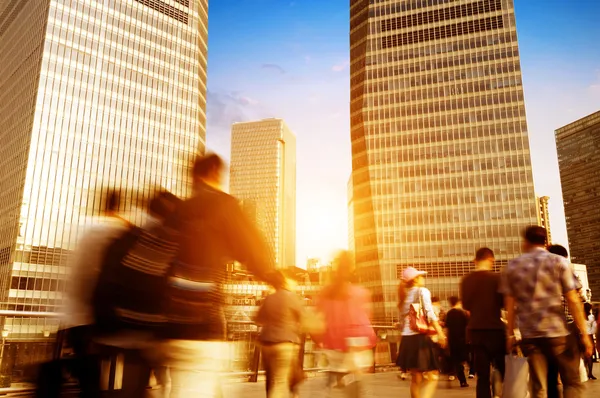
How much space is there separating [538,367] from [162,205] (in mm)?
3968

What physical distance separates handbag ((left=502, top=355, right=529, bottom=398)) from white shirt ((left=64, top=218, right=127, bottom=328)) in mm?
4460

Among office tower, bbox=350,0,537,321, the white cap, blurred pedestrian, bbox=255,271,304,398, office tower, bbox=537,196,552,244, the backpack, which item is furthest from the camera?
office tower, bbox=537,196,552,244

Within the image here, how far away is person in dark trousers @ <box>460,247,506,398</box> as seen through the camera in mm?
6098

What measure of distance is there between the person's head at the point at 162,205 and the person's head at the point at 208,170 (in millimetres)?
199

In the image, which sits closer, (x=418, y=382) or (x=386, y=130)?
(x=418, y=382)

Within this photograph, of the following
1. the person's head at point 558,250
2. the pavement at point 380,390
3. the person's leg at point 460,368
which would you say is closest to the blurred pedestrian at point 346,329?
the pavement at point 380,390

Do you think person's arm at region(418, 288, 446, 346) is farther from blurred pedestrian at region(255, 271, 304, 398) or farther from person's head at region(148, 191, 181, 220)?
person's head at region(148, 191, 181, 220)

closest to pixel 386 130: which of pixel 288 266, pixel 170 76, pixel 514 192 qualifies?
pixel 514 192

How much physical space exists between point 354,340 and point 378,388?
15.9 feet

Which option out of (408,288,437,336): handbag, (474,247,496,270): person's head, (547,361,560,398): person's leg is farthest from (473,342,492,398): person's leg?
(547,361,560,398): person's leg

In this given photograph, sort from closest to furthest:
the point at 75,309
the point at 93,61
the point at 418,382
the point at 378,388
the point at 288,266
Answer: the point at 75,309, the point at 288,266, the point at 418,382, the point at 378,388, the point at 93,61

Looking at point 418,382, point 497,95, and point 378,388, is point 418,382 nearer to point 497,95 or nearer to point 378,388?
point 378,388

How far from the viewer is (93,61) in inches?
3054

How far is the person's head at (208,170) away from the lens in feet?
8.30
